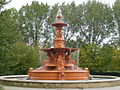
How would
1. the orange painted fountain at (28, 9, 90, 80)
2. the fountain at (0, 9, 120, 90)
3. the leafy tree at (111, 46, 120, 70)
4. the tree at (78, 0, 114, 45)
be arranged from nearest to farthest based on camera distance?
the fountain at (0, 9, 120, 90), the orange painted fountain at (28, 9, 90, 80), the leafy tree at (111, 46, 120, 70), the tree at (78, 0, 114, 45)

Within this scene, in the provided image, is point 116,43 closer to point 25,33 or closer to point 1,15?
point 25,33

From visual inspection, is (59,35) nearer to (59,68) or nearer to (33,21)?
(59,68)

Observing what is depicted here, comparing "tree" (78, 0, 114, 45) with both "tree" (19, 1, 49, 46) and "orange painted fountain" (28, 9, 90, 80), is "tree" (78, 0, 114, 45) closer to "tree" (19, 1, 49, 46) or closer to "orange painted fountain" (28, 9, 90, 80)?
"tree" (19, 1, 49, 46)

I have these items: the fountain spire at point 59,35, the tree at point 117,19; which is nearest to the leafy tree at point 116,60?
the tree at point 117,19

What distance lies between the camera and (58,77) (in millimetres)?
17422

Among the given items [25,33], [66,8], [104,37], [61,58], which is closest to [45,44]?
[25,33]

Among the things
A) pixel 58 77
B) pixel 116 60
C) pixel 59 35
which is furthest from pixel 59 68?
pixel 116 60

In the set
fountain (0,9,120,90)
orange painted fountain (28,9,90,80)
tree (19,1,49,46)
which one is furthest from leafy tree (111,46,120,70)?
orange painted fountain (28,9,90,80)

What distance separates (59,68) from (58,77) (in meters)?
0.77

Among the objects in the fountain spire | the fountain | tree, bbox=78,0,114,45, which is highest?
tree, bbox=78,0,114,45

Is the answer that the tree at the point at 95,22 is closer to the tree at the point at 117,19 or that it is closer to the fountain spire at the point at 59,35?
the tree at the point at 117,19

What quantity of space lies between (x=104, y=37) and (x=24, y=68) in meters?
15.5

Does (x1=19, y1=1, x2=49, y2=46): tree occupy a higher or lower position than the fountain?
higher

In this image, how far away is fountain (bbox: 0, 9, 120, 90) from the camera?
1408 cm
